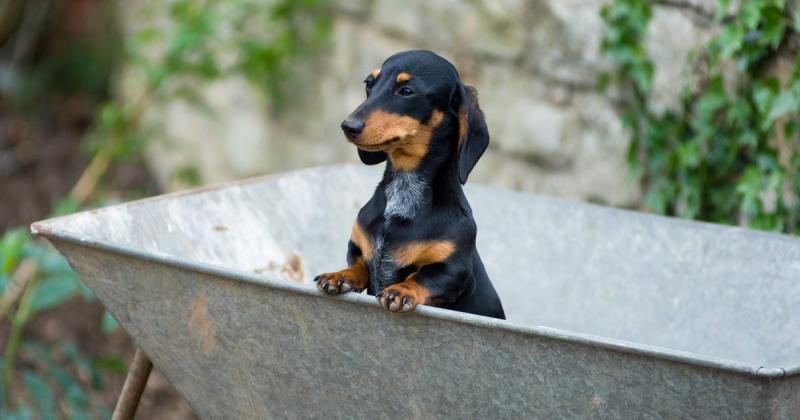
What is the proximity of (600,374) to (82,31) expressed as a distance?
5540mm

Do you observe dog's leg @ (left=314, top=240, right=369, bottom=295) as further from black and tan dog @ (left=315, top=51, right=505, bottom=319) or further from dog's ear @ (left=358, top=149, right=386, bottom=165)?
dog's ear @ (left=358, top=149, right=386, bottom=165)

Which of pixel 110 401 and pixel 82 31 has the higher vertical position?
pixel 82 31

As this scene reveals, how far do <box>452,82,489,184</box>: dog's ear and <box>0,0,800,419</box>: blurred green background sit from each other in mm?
1137

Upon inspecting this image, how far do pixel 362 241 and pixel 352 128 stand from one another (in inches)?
11.2

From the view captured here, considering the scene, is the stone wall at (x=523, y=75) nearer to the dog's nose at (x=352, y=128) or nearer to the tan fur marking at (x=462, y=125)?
the tan fur marking at (x=462, y=125)

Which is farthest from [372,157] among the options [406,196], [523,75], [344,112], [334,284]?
[344,112]

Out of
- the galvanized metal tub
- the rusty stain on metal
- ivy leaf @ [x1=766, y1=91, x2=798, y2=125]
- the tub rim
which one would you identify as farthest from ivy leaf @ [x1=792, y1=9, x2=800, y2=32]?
the rusty stain on metal

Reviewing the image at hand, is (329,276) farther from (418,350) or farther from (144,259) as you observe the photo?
(144,259)

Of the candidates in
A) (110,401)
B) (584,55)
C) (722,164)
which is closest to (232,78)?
(110,401)

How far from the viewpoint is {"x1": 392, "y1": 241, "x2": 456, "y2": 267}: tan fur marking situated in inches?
68.8

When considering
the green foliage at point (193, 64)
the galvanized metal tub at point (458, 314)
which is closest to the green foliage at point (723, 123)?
the galvanized metal tub at point (458, 314)

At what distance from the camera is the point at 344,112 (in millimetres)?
4137

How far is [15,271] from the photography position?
426 centimetres

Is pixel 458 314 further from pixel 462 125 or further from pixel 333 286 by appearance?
pixel 462 125
